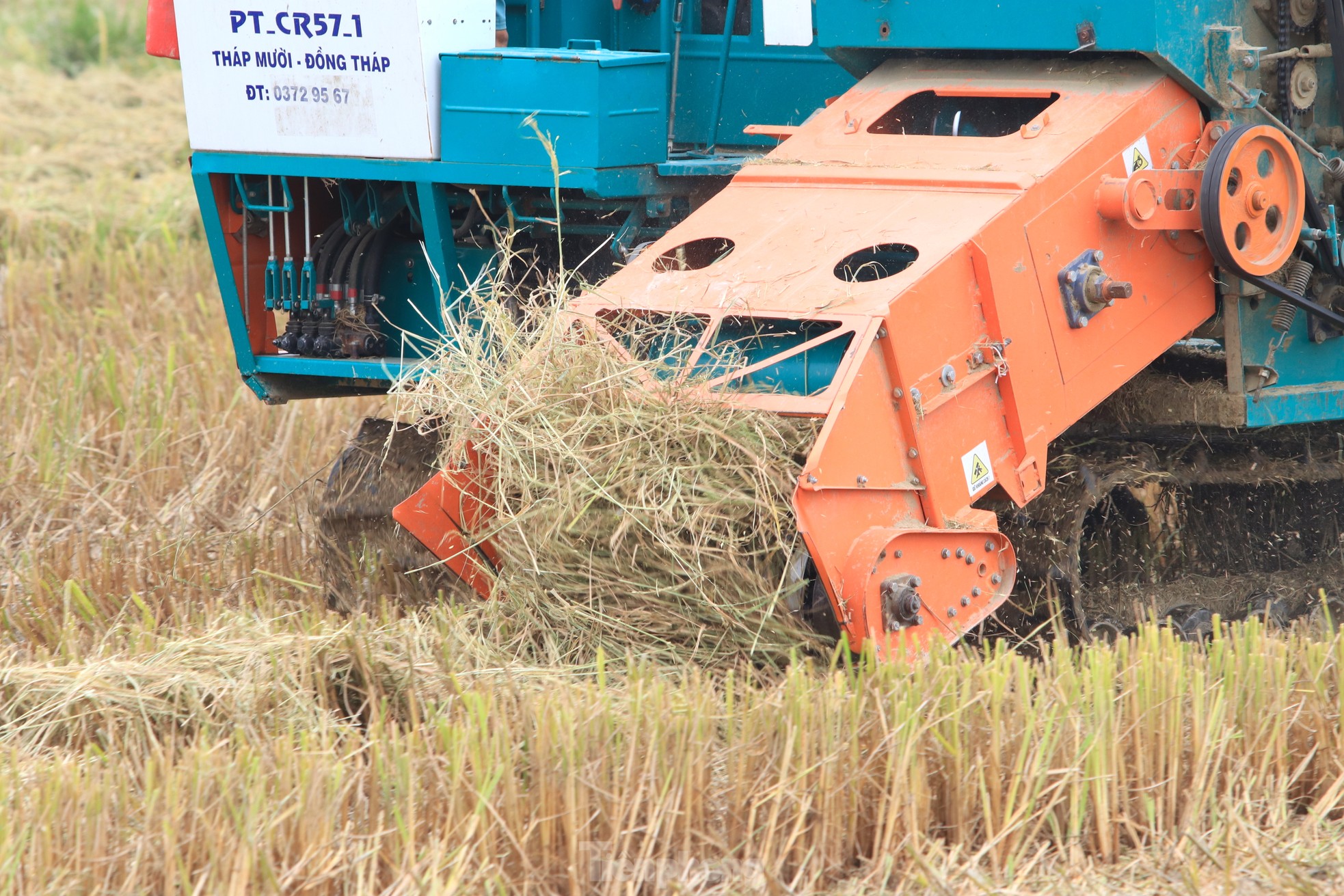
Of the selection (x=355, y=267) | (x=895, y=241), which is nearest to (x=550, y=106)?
(x=355, y=267)

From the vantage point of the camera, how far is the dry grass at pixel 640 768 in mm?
3268

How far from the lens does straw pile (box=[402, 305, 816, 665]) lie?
159 inches

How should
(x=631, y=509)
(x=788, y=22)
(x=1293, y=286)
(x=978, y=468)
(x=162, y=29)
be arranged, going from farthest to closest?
(x=162, y=29)
(x=788, y=22)
(x=1293, y=286)
(x=978, y=468)
(x=631, y=509)

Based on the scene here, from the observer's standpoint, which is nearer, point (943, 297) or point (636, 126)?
point (943, 297)

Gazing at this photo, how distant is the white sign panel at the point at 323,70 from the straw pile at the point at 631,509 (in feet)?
4.23

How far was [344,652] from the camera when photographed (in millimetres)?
4152

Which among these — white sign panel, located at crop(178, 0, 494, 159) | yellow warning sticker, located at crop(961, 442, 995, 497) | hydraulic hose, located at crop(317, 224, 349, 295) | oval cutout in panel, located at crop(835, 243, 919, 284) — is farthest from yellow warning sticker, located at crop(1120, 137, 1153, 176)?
hydraulic hose, located at crop(317, 224, 349, 295)

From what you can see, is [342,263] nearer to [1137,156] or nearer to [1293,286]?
[1137,156]

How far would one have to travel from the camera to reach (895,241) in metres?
4.33

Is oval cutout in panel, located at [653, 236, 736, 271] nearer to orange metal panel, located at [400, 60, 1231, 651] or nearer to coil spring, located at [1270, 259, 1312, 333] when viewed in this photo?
orange metal panel, located at [400, 60, 1231, 651]

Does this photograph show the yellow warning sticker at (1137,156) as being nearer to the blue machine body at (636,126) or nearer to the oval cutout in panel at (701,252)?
the blue machine body at (636,126)

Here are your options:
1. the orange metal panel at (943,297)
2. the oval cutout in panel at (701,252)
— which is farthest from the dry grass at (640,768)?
the oval cutout in panel at (701,252)

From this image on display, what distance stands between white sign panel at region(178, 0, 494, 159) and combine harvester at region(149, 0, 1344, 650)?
11 mm

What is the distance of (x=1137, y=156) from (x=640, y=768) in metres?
2.19
